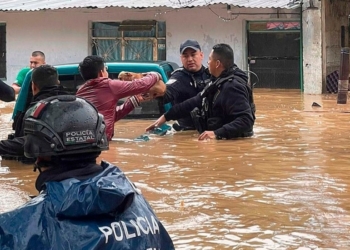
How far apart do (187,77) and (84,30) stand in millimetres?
14892

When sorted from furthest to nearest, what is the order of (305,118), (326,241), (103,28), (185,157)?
(103,28), (305,118), (185,157), (326,241)

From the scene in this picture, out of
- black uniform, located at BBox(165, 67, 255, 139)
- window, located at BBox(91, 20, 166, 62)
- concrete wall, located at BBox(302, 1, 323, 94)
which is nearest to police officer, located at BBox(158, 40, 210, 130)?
black uniform, located at BBox(165, 67, 255, 139)

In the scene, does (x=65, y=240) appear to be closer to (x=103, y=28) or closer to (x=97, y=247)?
(x=97, y=247)

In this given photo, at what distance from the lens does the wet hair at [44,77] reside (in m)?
6.57

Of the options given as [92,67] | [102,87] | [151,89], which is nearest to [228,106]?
[151,89]

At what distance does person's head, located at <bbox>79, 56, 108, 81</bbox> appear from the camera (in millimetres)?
7664

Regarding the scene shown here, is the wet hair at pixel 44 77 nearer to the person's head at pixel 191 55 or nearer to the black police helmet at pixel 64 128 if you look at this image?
the person's head at pixel 191 55

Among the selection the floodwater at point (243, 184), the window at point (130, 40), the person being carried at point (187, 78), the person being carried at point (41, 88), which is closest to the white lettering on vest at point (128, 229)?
the floodwater at point (243, 184)

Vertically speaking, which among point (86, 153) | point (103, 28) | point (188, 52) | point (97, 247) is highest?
point (103, 28)

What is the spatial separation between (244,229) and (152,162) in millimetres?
2785

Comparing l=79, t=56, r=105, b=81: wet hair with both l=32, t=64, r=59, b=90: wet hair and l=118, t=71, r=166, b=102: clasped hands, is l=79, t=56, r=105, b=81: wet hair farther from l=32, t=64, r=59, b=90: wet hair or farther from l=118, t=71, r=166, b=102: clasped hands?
l=32, t=64, r=59, b=90: wet hair

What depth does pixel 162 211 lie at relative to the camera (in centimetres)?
503

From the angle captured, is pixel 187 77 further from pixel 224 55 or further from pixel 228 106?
pixel 228 106

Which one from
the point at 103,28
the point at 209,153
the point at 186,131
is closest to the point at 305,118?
the point at 186,131
